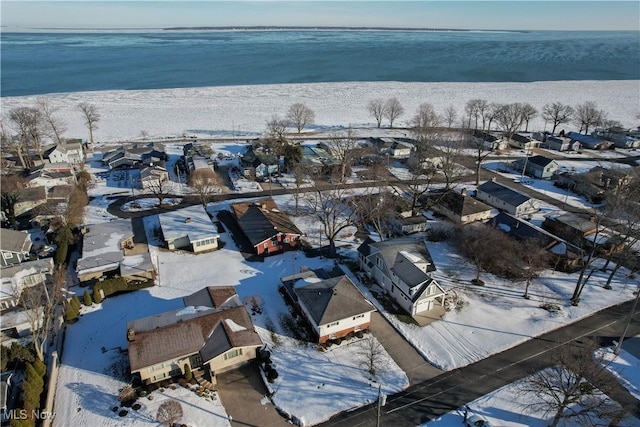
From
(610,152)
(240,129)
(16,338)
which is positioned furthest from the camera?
(240,129)

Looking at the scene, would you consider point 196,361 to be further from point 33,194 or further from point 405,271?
→ point 33,194

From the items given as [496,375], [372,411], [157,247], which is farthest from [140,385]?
[496,375]

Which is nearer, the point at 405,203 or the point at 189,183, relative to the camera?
the point at 405,203

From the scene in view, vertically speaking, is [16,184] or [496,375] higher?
[16,184]

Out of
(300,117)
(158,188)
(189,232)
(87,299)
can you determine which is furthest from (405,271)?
(300,117)

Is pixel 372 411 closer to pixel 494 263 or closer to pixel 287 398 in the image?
pixel 287 398

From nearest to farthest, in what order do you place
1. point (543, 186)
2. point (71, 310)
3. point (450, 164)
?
point (71, 310)
point (450, 164)
point (543, 186)

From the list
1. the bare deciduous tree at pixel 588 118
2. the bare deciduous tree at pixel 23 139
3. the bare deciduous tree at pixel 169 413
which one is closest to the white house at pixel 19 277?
the bare deciduous tree at pixel 169 413
